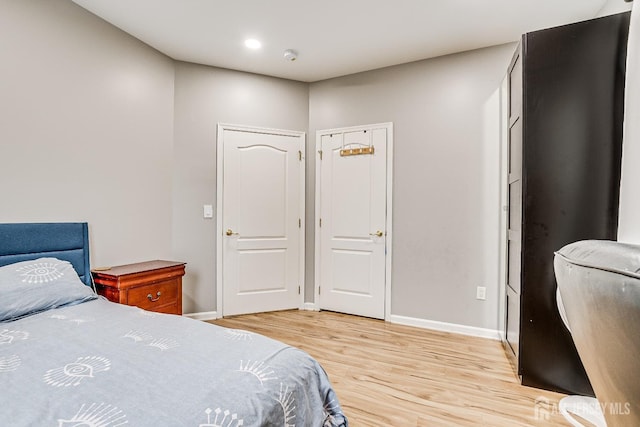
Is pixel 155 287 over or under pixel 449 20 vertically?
under

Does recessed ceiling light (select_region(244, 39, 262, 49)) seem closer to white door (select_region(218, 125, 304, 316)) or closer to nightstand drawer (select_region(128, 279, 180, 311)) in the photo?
white door (select_region(218, 125, 304, 316))

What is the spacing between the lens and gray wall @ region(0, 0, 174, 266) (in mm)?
2213

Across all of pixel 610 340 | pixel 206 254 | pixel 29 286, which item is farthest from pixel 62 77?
pixel 610 340

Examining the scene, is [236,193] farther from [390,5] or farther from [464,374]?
[464,374]

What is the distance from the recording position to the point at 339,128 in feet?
12.7

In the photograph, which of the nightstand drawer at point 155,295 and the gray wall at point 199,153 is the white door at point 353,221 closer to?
the gray wall at point 199,153

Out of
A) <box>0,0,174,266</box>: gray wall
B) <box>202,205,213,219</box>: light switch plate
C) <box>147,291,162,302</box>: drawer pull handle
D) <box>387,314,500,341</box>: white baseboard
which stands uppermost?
<box>0,0,174,266</box>: gray wall

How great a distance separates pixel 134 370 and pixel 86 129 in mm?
2263

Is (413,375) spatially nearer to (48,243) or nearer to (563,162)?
(563,162)

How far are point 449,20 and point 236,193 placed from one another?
8.53ft

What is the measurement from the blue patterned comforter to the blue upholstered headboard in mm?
691

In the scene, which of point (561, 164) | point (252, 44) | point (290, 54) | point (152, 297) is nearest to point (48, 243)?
point (152, 297)

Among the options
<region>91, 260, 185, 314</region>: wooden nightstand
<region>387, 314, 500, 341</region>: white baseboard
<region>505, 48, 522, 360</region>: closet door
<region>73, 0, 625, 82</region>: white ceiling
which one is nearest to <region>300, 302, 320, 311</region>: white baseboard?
<region>387, 314, 500, 341</region>: white baseboard

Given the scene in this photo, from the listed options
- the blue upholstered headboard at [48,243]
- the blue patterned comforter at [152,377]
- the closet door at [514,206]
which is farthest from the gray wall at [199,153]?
the closet door at [514,206]
